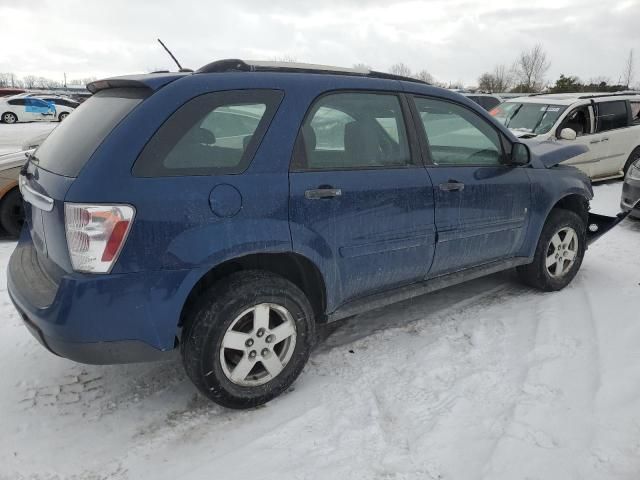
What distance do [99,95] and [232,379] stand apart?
A: 1.75 m

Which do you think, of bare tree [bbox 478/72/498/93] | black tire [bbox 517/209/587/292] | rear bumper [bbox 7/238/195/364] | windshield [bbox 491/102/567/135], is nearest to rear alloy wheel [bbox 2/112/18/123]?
windshield [bbox 491/102/567/135]

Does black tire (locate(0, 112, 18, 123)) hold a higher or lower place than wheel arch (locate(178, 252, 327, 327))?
higher

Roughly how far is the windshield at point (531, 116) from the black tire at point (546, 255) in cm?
432

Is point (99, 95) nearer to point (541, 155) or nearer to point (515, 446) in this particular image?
point (515, 446)

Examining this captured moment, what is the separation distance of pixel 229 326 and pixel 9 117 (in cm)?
2889

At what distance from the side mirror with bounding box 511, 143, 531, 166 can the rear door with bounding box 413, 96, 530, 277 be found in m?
0.07

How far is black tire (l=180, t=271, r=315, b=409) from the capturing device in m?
2.53

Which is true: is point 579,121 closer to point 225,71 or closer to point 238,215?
point 225,71

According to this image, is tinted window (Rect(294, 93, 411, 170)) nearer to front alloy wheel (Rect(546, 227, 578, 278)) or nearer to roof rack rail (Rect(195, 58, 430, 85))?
roof rack rail (Rect(195, 58, 430, 85))

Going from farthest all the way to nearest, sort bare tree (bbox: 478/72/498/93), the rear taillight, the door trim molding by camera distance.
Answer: bare tree (bbox: 478/72/498/93) < the door trim molding < the rear taillight

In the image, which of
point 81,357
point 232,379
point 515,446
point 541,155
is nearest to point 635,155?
point 541,155

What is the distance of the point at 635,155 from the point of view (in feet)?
31.2

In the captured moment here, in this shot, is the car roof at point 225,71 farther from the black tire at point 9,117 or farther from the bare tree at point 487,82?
the bare tree at point 487,82

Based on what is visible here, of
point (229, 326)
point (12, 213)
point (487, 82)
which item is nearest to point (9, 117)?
point (12, 213)
